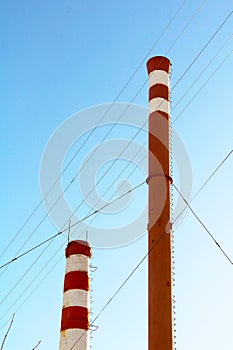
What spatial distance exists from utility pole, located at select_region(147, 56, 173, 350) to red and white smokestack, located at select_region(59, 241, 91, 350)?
4833mm

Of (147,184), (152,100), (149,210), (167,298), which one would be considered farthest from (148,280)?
(152,100)

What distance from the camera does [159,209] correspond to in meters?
8.85

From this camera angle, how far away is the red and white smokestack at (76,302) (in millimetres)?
12492

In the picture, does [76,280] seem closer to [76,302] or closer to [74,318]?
[76,302]

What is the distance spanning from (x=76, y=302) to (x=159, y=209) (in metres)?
4.98

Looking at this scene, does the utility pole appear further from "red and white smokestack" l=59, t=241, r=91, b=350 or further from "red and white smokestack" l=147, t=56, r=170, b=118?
"red and white smokestack" l=59, t=241, r=91, b=350

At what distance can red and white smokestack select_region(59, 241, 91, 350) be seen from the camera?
12.5 meters

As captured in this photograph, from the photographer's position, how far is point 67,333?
12.5 meters

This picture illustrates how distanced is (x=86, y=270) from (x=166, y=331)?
6.15 meters

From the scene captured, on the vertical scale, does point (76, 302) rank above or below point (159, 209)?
above

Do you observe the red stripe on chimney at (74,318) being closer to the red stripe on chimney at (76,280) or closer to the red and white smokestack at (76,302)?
the red and white smokestack at (76,302)

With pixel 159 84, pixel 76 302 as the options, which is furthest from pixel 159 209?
pixel 76 302

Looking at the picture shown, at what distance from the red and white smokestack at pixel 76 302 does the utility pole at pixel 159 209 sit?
4833 mm

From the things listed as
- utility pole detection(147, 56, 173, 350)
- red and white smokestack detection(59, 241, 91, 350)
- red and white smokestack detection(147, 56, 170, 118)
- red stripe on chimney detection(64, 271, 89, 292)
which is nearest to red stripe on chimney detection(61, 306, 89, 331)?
red and white smokestack detection(59, 241, 91, 350)
